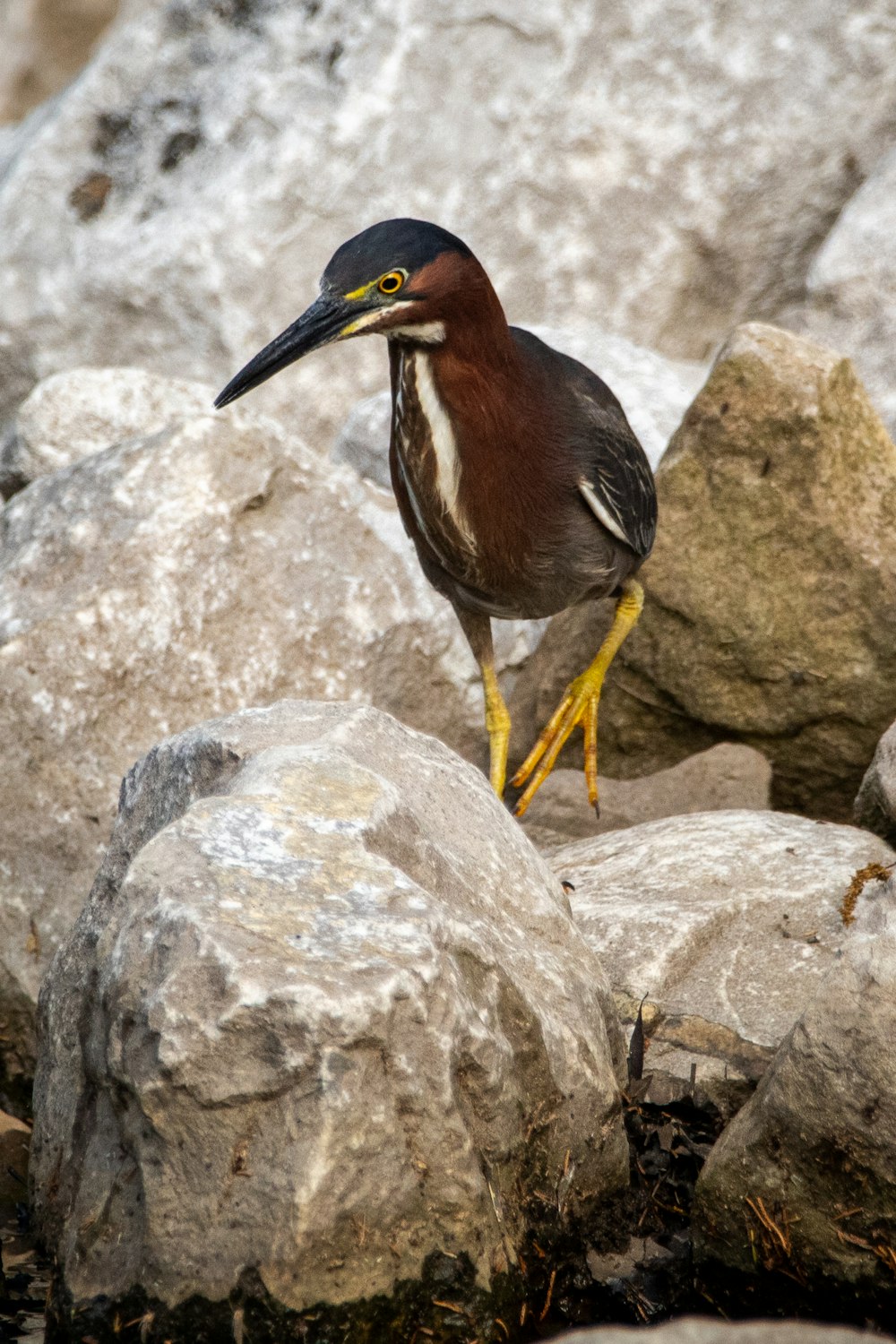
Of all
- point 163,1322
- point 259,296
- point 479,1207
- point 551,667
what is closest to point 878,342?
point 551,667

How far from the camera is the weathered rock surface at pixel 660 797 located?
4812mm

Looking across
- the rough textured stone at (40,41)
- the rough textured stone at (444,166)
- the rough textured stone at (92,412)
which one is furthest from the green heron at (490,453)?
the rough textured stone at (40,41)

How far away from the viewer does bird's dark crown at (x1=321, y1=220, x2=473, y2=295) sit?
11.9 feet

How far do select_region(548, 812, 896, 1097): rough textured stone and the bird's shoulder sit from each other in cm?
103

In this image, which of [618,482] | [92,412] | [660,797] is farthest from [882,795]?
[92,412]

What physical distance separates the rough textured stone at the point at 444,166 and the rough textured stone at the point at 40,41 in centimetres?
494

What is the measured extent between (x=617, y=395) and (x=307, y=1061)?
401 cm

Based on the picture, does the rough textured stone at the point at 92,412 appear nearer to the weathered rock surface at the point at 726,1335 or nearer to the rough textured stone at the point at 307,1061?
the rough textured stone at the point at 307,1061

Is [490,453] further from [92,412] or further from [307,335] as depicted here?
[92,412]

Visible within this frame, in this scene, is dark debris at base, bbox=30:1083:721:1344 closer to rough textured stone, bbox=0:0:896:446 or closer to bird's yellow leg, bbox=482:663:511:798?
bird's yellow leg, bbox=482:663:511:798

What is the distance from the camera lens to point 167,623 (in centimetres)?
435

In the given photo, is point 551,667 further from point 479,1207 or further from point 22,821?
point 479,1207

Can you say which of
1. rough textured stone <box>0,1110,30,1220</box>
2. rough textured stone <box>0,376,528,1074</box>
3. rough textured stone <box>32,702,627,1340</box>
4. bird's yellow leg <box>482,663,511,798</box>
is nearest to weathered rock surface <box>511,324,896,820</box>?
bird's yellow leg <box>482,663,511,798</box>

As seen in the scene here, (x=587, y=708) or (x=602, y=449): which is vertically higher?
(x=602, y=449)
